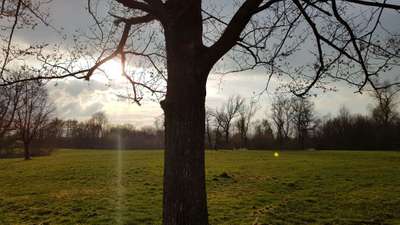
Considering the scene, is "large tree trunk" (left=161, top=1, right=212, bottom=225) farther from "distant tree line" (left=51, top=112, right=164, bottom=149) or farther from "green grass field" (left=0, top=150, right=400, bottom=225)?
"distant tree line" (left=51, top=112, right=164, bottom=149)

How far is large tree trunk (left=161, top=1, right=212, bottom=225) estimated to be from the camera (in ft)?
14.6

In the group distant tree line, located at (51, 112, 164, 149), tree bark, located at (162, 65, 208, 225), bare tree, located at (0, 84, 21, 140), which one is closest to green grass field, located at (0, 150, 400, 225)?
bare tree, located at (0, 84, 21, 140)

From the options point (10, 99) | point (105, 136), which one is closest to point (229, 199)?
point (10, 99)

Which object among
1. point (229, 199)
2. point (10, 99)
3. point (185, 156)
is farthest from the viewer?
point (229, 199)

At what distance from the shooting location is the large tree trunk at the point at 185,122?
14.6 ft

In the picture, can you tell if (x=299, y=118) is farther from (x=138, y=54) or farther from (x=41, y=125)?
(x=138, y=54)

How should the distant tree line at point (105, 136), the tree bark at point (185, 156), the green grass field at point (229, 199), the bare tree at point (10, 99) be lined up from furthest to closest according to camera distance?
1. the distant tree line at point (105, 136)
2. the green grass field at point (229, 199)
3. the bare tree at point (10, 99)
4. the tree bark at point (185, 156)

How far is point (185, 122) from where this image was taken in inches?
178

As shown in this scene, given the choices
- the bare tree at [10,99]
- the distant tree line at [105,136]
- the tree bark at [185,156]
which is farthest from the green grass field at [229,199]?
the distant tree line at [105,136]

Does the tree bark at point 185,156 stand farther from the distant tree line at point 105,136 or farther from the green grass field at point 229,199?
the distant tree line at point 105,136

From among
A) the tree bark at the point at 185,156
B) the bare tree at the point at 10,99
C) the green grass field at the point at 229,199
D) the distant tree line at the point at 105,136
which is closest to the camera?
the tree bark at the point at 185,156

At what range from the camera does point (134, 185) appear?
2061 centimetres

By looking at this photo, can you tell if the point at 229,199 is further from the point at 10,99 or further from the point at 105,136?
the point at 105,136

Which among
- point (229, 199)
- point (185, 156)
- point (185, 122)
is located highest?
point (185, 122)
